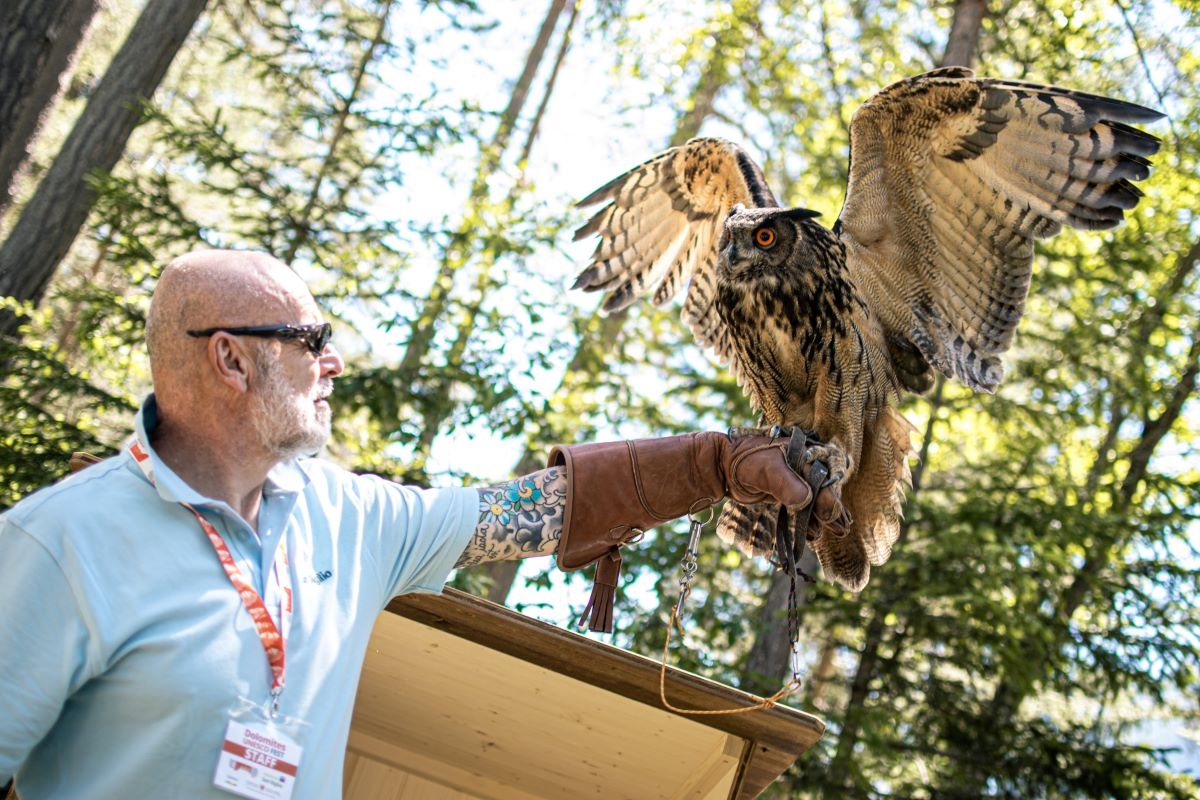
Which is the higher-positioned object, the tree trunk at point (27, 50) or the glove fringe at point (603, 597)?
the tree trunk at point (27, 50)

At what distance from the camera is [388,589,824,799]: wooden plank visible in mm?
2559

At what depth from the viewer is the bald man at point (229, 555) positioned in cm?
166

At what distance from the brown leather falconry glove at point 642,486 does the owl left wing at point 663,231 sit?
6.11ft

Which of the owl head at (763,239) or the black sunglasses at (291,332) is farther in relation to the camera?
the owl head at (763,239)

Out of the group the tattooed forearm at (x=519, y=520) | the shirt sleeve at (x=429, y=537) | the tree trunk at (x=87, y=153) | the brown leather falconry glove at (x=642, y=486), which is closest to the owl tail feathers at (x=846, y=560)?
the brown leather falconry glove at (x=642, y=486)

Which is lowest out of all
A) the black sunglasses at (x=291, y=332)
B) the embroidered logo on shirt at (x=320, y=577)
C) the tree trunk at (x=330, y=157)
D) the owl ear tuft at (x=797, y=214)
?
the embroidered logo on shirt at (x=320, y=577)

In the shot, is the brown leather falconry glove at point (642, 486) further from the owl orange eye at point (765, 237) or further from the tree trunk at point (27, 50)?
the tree trunk at point (27, 50)

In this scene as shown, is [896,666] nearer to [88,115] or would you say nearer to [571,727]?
[571,727]

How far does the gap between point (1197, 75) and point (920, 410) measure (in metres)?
4.00

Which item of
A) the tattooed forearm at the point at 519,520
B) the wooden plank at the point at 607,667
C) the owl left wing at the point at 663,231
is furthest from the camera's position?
the owl left wing at the point at 663,231

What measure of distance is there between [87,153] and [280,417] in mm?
5664

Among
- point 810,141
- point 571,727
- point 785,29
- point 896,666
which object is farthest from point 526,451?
point 785,29

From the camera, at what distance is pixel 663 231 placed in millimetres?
4609

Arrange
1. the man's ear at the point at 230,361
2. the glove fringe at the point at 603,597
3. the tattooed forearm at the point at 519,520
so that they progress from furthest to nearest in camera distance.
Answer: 1. the glove fringe at the point at 603,597
2. the tattooed forearm at the point at 519,520
3. the man's ear at the point at 230,361
